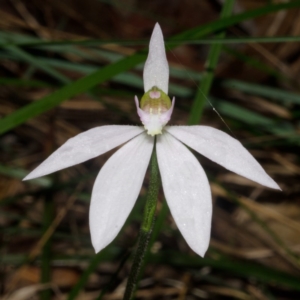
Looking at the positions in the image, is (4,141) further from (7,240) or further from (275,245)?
(275,245)

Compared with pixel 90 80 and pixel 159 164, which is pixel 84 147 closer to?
pixel 159 164

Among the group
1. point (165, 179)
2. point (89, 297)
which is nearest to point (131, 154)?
point (165, 179)

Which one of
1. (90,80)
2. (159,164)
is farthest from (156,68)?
(90,80)

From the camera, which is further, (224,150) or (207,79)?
(207,79)

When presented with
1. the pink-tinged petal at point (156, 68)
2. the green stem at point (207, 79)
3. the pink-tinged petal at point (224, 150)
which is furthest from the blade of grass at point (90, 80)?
the pink-tinged petal at point (224, 150)

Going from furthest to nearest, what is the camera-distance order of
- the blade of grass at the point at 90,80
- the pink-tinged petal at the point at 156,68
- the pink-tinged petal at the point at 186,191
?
the blade of grass at the point at 90,80 < the pink-tinged petal at the point at 156,68 < the pink-tinged petal at the point at 186,191

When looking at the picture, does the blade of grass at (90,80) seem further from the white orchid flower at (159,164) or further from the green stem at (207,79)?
the white orchid flower at (159,164)
